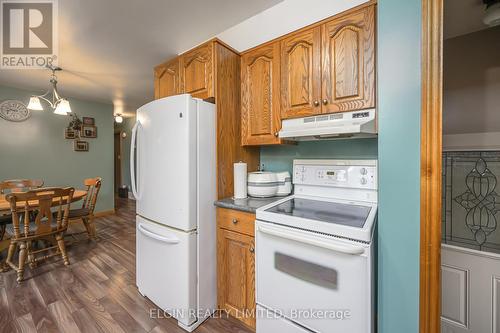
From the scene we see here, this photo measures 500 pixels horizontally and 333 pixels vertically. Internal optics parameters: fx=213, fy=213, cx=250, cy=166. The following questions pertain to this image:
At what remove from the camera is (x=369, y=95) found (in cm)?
127

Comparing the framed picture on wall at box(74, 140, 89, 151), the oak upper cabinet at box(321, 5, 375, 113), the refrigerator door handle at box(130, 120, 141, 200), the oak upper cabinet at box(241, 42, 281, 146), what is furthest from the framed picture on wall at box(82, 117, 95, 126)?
the oak upper cabinet at box(321, 5, 375, 113)

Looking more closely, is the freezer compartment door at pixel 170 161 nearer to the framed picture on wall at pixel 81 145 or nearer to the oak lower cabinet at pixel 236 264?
the oak lower cabinet at pixel 236 264

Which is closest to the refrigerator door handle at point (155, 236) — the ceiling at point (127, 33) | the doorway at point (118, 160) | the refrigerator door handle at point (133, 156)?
the refrigerator door handle at point (133, 156)

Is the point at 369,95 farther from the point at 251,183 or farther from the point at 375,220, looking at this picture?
the point at 251,183

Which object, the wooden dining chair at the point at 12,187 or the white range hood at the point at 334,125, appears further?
the wooden dining chair at the point at 12,187

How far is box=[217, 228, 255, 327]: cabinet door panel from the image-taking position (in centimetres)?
149

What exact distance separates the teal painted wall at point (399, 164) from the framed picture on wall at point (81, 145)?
5.04 meters

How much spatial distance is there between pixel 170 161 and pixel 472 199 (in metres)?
2.24

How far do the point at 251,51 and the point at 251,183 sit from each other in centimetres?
112

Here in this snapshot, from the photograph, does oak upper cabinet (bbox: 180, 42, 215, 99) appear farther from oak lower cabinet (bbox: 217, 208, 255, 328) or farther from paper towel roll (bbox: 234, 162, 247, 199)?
oak lower cabinet (bbox: 217, 208, 255, 328)

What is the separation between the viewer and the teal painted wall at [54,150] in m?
3.40

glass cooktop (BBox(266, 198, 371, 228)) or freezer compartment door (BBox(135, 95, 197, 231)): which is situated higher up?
freezer compartment door (BBox(135, 95, 197, 231))

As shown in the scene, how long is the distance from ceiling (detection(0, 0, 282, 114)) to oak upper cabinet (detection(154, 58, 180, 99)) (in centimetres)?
22

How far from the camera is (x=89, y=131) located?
169 inches
